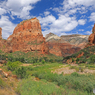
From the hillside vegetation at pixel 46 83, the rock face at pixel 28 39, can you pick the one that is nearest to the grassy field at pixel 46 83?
the hillside vegetation at pixel 46 83

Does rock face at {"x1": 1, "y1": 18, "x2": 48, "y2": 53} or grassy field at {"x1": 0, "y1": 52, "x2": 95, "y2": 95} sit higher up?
rock face at {"x1": 1, "y1": 18, "x2": 48, "y2": 53}

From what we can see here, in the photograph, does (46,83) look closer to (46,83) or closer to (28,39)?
(46,83)

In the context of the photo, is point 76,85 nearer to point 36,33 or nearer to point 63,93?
point 63,93

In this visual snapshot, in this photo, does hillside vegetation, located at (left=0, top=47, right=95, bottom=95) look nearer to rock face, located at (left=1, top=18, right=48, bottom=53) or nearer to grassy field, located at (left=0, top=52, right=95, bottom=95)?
grassy field, located at (left=0, top=52, right=95, bottom=95)

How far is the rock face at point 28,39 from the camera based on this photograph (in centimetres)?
6197

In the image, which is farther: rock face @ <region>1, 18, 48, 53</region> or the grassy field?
rock face @ <region>1, 18, 48, 53</region>

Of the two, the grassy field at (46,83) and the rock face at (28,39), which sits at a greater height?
the rock face at (28,39)

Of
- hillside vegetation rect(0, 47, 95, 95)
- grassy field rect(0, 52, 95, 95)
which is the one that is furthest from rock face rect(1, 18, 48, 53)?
hillside vegetation rect(0, 47, 95, 95)

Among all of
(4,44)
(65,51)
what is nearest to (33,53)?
(4,44)

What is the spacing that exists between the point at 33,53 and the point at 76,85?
172 feet

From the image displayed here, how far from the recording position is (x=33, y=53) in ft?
195

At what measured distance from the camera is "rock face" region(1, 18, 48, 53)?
6197 centimetres

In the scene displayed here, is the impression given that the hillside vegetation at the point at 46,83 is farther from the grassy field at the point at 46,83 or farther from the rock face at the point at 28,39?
the rock face at the point at 28,39

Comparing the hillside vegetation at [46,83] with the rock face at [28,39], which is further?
the rock face at [28,39]
